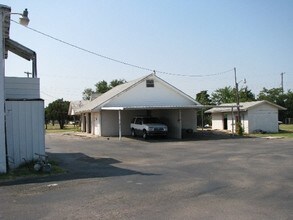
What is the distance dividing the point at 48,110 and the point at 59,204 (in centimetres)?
6437

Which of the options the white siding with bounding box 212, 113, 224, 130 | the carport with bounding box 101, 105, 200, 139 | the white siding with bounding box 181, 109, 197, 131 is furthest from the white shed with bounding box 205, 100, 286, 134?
the carport with bounding box 101, 105, 200, 139

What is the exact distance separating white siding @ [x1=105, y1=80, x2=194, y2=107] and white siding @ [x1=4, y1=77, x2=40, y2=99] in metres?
19.5

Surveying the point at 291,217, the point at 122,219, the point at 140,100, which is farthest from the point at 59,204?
the point at 140,100

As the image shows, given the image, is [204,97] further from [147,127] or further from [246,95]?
[147,127]

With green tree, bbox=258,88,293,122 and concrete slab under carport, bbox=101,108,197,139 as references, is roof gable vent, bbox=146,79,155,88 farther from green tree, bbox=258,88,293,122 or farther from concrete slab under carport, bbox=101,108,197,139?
green tree, bbox=258,88,293,122

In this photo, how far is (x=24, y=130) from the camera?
1537cm

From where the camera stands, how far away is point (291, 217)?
7441 millimetres

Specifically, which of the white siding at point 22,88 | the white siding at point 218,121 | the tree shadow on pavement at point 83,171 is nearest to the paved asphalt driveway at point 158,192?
the tree shadow on pavement at point 83,171

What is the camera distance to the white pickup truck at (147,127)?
32.9 metres

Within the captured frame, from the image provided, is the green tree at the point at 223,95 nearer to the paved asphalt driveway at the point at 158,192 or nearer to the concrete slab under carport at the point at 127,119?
the concrete slab under carport at the point at 127,119

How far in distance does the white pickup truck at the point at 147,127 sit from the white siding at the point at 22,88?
16800 mm

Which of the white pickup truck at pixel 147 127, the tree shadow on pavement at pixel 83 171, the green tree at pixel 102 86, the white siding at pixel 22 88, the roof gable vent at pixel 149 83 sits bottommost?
the tree shadow on pavement at pixel 83 171

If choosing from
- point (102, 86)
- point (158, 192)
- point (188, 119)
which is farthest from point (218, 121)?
point (102, 86)

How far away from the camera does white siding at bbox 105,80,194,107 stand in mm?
37250
